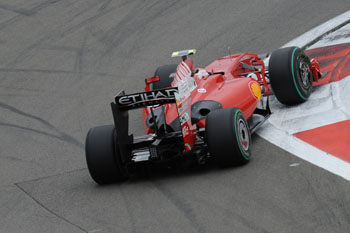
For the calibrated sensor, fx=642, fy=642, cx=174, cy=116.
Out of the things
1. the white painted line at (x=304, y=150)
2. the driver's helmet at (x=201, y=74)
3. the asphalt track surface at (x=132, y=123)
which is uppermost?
the driver's helmet at (x=201, y=74)

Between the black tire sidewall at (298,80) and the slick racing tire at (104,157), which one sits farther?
the black tire sidewall at (298,80)

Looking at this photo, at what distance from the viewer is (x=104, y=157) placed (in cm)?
799

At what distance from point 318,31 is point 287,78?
4.13 meters

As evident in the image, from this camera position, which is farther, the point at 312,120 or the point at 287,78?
A: the point at 287,78

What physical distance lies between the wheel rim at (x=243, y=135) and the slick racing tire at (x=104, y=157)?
1516mm

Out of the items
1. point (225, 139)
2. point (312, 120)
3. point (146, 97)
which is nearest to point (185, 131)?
point (225, 139)

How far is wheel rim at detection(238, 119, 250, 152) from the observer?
7.82 meters

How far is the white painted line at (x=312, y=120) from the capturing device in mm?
7395

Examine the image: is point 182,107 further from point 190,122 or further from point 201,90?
point 201,90

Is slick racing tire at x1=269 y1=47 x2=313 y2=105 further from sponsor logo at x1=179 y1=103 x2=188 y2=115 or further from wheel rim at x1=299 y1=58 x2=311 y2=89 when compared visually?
sponsor logo at x1=179 y1=103 x2=188 y2=115

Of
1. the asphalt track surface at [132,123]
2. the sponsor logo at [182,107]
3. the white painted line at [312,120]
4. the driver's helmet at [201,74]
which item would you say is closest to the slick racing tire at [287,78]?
the white painted line at [312,120]

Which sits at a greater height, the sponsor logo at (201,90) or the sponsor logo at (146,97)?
the sponsor logo at (146,97)

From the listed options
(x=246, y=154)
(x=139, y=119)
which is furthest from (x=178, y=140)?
(x=139, y=119)

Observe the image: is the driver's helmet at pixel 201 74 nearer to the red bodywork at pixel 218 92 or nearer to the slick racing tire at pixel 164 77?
the red bodywork at pixel 218 92
